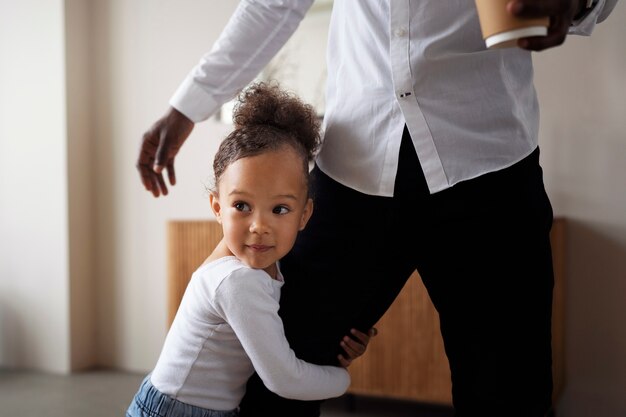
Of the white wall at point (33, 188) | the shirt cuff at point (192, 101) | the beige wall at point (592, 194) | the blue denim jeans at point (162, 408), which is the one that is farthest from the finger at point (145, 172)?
the white wall at point (33, 188)

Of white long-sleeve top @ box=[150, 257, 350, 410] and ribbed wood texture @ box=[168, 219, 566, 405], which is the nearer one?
white long-sleeve top @ box=[150, 257, 350, 410]

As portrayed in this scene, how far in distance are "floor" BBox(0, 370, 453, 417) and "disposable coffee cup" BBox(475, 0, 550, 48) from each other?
1.85 meters

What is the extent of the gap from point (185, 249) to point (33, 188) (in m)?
1.11

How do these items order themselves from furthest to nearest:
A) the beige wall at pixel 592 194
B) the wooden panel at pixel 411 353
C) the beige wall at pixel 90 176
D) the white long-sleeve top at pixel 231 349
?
1. the beige wall at pixel 90 176
2. the beige wall at pixel 592 194
3. the wooden panel at pixel 411 353
4. the white long-sleeve top at pixel 231 349

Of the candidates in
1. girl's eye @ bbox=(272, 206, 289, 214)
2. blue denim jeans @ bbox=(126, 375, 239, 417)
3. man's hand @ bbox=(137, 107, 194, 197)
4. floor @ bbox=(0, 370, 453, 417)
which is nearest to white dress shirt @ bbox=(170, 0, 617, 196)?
girl's eye @ bbox=(272, 206, 289, 214)

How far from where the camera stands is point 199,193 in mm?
2967

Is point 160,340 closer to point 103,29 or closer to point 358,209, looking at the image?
point 103,29

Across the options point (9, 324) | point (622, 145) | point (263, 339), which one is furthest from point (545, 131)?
point (9, 324)

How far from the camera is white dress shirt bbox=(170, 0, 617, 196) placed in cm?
99

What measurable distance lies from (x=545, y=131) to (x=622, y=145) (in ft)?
0.83

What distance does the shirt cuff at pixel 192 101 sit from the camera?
123cm

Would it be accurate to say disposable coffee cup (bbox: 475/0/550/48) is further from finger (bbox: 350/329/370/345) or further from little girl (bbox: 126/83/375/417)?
finger (bbox: 350/329/370/345)

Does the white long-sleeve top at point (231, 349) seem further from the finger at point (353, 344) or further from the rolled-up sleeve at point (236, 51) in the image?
the rolled-up sleeve at point (236, 51)

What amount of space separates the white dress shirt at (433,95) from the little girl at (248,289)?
0.10 meters
